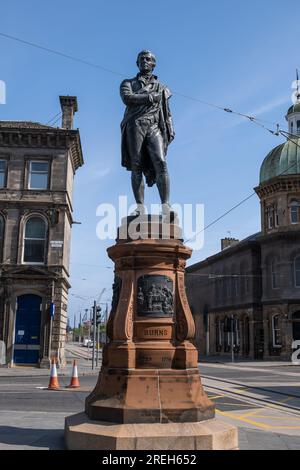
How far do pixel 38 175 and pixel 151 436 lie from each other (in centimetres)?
2486

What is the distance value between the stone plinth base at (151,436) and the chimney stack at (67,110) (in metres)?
25.8

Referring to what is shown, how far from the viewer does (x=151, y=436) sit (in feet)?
17.8

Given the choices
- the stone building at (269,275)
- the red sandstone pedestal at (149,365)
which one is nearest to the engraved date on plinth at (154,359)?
the red sandstone pedestal at (149,365)

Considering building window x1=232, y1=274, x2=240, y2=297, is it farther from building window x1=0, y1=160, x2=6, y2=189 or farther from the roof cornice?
building window x1=0, y1=160, x2=6, y2=189

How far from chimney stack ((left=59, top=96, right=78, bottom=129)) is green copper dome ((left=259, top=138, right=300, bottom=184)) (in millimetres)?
20954

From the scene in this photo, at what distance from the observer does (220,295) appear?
52.0 metres

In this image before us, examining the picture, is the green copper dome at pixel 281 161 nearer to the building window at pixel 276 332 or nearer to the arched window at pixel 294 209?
the arched window at pixel 294 209

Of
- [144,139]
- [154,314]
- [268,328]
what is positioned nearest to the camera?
[154,314]

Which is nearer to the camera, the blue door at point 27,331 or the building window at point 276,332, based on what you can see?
the blue door at point 27,331

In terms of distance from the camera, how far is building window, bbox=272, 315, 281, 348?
134 ft

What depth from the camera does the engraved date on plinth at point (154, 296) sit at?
671cm

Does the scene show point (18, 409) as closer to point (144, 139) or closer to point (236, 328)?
point (144, 139)
